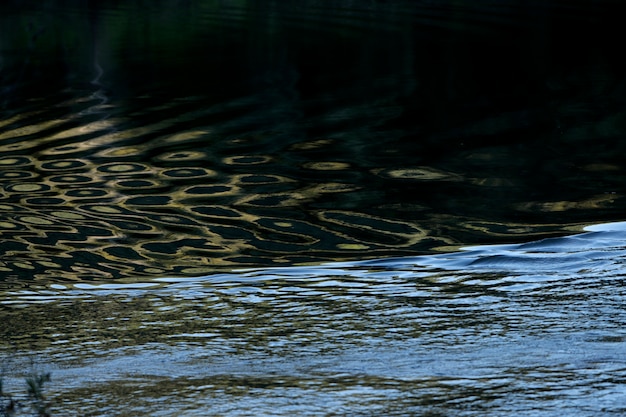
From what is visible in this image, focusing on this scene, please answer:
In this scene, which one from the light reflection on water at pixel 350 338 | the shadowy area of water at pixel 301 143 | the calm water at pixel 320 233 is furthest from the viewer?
the shadowy area of water at pixel 301 143

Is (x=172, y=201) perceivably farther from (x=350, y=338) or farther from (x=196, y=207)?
(x=350, y=338)

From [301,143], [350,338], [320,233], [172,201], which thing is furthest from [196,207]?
[350,338]

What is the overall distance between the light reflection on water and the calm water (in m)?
0.02

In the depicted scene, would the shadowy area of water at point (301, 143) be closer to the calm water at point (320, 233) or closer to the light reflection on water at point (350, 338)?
the calm water at point (320, 233)

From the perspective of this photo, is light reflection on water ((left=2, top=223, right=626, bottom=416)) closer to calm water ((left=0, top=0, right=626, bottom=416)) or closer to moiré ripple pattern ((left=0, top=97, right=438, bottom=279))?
calm water ((left=0, top=0, right=626, bottom=416))

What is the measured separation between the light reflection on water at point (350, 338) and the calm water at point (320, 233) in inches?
0.7

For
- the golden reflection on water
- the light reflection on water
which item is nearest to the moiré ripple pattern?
the golden reflection on water

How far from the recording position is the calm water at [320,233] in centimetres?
451

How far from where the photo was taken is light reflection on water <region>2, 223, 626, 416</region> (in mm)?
4180

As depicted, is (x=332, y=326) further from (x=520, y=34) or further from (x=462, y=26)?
(x=462, y=26)

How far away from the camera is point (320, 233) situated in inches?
311

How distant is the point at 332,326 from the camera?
538cm

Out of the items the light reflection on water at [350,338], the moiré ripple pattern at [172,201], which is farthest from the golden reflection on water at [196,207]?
the light reflection on water at [350,338]

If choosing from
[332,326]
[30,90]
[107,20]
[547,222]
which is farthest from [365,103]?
[107,20]
